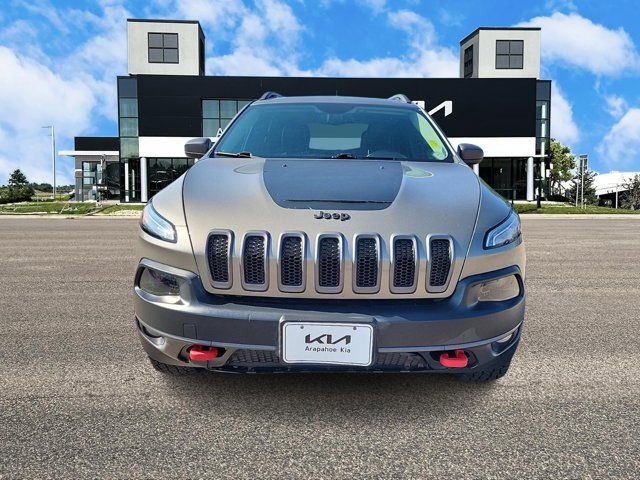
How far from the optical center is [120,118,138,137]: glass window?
130 feet

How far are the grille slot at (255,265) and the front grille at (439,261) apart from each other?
0.76 metres

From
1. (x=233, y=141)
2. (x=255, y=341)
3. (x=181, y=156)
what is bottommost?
(x=255, y=341)

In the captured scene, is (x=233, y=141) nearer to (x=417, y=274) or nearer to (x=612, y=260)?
(x=417, y=274)

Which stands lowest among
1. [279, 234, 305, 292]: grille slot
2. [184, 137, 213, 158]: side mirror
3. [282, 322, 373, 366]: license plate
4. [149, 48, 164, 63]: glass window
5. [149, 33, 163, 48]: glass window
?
[282, 322, 373, 366]: license plate

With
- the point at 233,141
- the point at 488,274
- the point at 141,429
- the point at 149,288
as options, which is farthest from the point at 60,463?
the point at 233,141

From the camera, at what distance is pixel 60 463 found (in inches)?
88.4

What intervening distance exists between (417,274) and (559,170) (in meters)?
53.7

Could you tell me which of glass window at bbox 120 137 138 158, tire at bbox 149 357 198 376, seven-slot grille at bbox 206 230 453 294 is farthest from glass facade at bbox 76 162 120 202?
seven-slot grille at bbox 206 230 453 294

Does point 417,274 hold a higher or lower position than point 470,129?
lower

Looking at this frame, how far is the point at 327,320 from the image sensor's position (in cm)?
244

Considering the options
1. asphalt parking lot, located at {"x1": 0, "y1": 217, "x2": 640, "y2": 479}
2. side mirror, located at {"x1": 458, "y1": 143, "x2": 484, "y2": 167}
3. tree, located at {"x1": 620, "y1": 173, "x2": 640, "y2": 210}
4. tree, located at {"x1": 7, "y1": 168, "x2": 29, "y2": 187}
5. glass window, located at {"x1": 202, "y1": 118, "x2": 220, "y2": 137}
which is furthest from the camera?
tree, located at {"x1": 7, "y1": 168, "x2": 29, "y2": 187}

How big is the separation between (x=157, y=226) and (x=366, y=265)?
3.59ft

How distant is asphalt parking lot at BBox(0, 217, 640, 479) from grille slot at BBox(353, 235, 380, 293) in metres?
0.68

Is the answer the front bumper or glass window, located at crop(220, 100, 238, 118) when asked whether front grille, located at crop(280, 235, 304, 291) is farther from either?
glass window, located at crop(220, 100, 238, 118)
